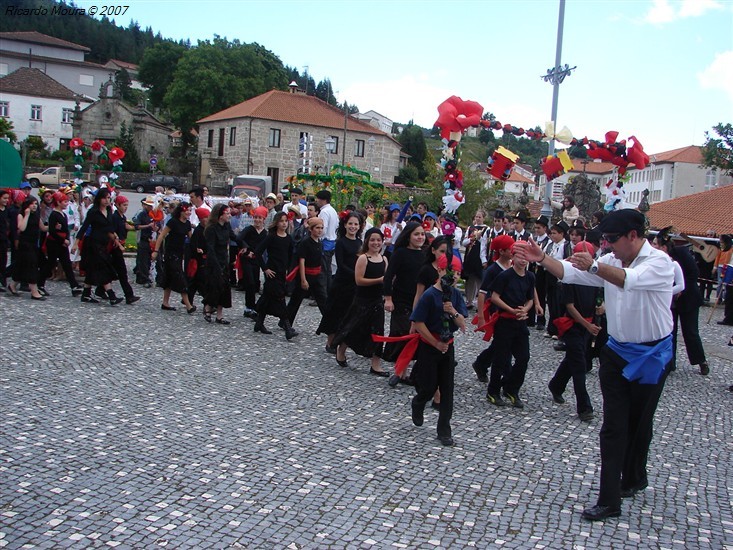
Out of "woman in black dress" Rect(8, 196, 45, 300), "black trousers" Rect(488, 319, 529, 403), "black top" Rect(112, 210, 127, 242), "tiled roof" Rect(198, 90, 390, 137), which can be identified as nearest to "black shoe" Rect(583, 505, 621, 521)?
"black trousers" Rect(488, 319, 529, 403)

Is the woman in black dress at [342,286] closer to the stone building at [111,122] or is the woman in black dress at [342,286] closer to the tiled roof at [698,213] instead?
the tiled roof at [698,213]

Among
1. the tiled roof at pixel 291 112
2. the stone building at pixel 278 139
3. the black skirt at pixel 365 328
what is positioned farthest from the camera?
the tiled roof at pixel 291 112

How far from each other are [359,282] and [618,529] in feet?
15.0

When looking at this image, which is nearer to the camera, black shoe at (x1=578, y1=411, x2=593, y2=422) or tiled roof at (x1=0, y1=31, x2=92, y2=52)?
black shoe at (x1=578, y1=411, x2=593, y2=422)

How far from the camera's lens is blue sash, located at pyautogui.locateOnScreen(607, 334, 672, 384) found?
16.2 ft

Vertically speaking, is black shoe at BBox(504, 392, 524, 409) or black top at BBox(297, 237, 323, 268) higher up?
black top at BBox(297, 237, 323, 268)

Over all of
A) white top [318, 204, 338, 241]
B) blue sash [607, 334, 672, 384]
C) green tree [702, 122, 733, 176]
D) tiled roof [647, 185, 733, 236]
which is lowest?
blue sash [607, 334, 672, 384]

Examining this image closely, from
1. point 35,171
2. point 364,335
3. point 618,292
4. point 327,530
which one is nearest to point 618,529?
point 618,292

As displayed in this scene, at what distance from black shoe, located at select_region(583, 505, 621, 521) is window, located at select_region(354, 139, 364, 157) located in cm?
6596

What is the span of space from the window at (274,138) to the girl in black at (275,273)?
2219 inches

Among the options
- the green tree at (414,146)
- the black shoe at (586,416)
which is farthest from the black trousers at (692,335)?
the green tree at (414,146)

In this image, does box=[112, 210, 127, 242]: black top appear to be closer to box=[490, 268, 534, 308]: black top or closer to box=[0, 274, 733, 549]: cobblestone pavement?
box=[0, 274, 733, 549]: cobblestone pavement

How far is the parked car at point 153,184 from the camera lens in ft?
184

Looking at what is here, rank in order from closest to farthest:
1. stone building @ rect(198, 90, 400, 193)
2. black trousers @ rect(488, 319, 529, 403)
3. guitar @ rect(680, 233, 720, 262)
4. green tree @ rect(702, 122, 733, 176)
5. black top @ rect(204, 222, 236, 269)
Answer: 1. black trousers @ rect(488, 319, 529, 403)
2. black top @ rect(204, 222, 236, 269)
3. guitar @ rect(680, 233, 720, 262)
4. green tree @ rect(702, 122, 733, 176)
5. stone building @ rect(198, 90, 400, 193)
